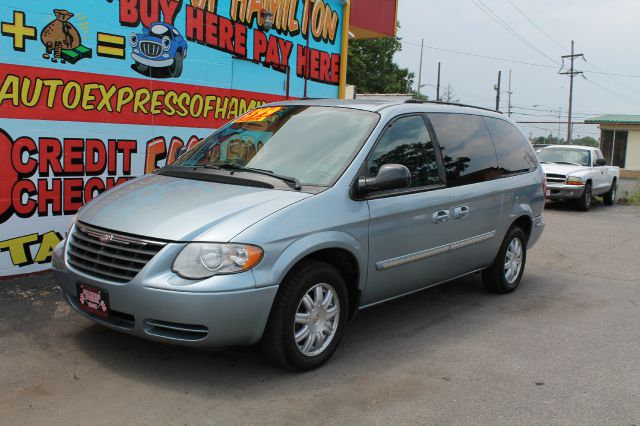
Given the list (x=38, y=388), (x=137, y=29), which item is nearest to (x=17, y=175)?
(x=137, y=29)

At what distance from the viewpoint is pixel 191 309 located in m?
3.56

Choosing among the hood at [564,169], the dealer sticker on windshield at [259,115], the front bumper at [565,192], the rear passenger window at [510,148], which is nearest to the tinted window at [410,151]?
the dealer sticker on windshield at [259,115]

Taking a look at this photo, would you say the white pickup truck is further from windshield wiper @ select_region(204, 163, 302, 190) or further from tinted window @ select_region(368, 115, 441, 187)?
windshield wiper @ select_region(204, 163, 302, 190)

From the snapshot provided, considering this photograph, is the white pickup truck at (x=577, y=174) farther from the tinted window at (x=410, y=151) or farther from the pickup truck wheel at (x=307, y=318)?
the pickup truck wheel at (x=307, y=318)

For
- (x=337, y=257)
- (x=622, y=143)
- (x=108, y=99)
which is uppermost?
(x=622, y=143)

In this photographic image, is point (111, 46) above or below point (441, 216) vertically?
above

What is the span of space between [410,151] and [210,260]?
2.08m

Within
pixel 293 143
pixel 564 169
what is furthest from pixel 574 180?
pixel 293 143

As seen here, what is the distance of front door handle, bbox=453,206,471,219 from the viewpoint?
529 centimetres

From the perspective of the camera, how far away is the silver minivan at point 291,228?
365 cm

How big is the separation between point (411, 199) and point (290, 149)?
1003 mm

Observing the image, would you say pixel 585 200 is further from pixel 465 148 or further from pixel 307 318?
pixel 307 318

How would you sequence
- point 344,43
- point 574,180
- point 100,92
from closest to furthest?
point 100,92 → point 344,43 → point 574,180

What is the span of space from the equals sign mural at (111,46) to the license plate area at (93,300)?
11.8ft
